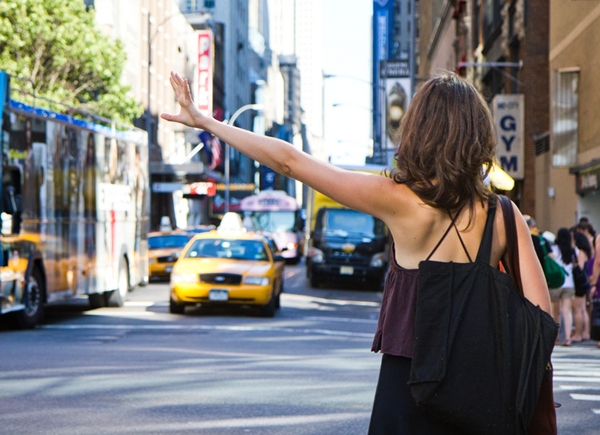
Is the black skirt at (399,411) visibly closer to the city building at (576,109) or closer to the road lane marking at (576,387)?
the road lane marking at (576,387)

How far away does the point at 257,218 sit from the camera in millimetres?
49719

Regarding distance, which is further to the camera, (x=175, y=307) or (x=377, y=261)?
(x=377, y=261)

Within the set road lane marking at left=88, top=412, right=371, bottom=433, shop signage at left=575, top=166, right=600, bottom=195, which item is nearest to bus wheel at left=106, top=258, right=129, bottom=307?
shop signage at left=575, top=166, right=600, bottom=195

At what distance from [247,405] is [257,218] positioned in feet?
135

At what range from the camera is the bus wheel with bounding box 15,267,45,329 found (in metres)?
15.7

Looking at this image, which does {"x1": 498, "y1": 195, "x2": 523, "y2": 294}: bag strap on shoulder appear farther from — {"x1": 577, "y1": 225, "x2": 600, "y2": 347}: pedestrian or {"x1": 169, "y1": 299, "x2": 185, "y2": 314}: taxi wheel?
{"x1": 169, "y1": 299, "x2": 185, "y2": 314}: taxi wheel

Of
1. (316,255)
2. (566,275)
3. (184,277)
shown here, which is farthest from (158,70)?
(566,275)

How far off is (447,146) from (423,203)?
19 centimetres

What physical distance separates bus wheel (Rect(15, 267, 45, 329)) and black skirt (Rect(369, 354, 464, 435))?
42.5 feet

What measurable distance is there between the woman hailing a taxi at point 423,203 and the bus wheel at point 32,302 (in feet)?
42.4

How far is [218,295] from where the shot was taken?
18547 mm

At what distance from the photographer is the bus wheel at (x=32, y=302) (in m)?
15.7

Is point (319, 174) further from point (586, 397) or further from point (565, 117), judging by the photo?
point (565, 117)

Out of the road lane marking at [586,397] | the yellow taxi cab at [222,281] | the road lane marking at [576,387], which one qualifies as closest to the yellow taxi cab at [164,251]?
the yellow taxi cab at [222,281]
